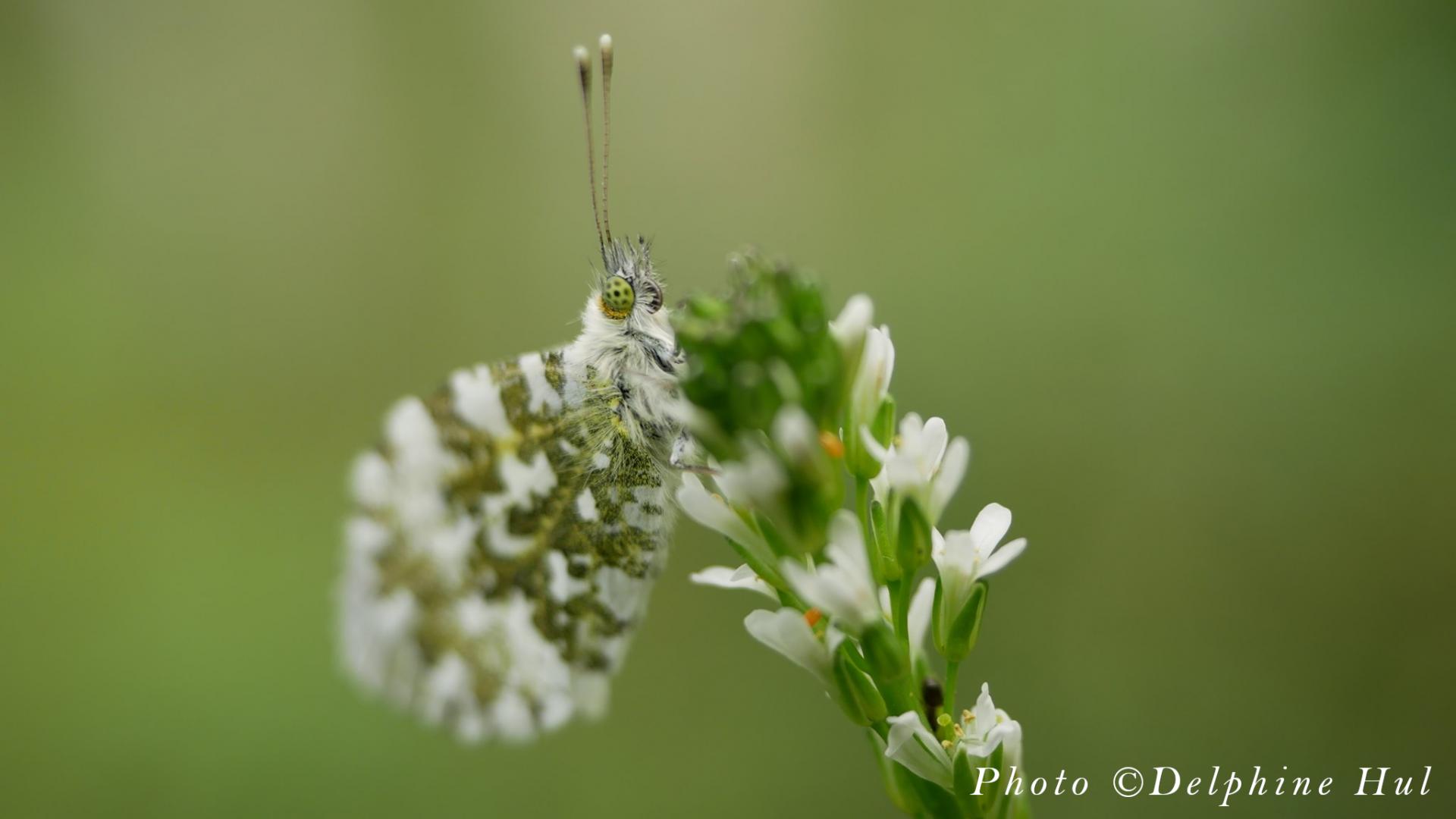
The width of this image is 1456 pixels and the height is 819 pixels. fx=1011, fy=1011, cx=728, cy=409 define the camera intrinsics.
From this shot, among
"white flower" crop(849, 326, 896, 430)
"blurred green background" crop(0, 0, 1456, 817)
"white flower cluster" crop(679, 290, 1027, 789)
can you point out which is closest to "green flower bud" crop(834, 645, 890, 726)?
"white flower cluster" crop(679, 290, 1027, 789)

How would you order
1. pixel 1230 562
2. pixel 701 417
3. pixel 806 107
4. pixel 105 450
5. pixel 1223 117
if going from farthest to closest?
1. pixel 806 107
2. pixel 105 450
3. pixel 1223 117
4. pixel 1230 562
5. pixel 701 417

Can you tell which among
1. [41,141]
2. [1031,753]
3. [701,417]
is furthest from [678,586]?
[41,141]

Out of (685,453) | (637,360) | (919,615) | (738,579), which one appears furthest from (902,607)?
(637,360)

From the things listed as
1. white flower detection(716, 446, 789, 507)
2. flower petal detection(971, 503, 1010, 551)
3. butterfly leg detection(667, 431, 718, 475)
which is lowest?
flower petal detection(971, 503, 1010, 551)

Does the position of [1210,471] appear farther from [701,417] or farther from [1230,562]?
[701,417]

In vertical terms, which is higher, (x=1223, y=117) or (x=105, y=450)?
(x=1223, y=117)

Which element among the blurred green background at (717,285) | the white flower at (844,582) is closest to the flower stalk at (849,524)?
the white flower at (844,582)

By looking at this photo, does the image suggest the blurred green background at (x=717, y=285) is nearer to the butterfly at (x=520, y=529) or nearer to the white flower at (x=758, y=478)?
the butterfly at (x=520, y=529)

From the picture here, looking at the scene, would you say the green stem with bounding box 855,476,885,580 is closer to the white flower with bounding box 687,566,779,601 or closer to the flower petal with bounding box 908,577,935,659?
the flower petal with bounding box 908,577,935,659
